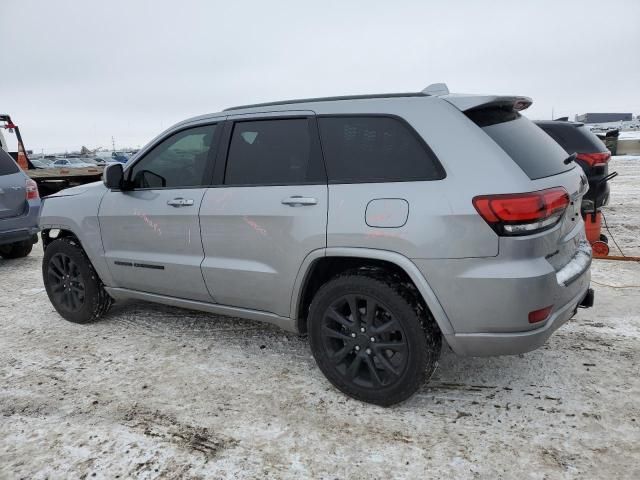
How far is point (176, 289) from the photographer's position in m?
3.79

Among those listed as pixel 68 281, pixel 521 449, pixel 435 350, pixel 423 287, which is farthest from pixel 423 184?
pixel 68 281

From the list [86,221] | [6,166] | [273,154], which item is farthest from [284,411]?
[6,166]

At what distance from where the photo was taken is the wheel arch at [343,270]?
105 inches

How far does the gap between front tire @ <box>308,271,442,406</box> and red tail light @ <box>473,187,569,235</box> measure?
2.06 feet

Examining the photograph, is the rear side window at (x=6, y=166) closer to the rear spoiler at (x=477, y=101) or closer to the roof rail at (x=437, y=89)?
the roof rail at (x=437, y=89)

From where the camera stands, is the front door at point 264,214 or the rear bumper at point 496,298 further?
the front door at point 264,214

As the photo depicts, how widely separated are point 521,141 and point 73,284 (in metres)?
3.92

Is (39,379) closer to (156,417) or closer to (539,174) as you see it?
(156,417)

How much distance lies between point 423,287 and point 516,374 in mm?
1194

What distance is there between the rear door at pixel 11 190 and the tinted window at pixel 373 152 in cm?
531

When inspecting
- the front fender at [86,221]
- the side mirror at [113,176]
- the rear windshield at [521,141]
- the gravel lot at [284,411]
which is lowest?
the gravel lot at [284,411]

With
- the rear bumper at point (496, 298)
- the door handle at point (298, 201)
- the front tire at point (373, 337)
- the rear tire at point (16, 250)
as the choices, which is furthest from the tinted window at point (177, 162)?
the rear tire at point (16, 250)

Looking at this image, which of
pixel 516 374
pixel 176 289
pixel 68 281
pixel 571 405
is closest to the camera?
pixel 571 405

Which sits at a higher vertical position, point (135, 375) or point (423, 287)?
point (423, 287)
